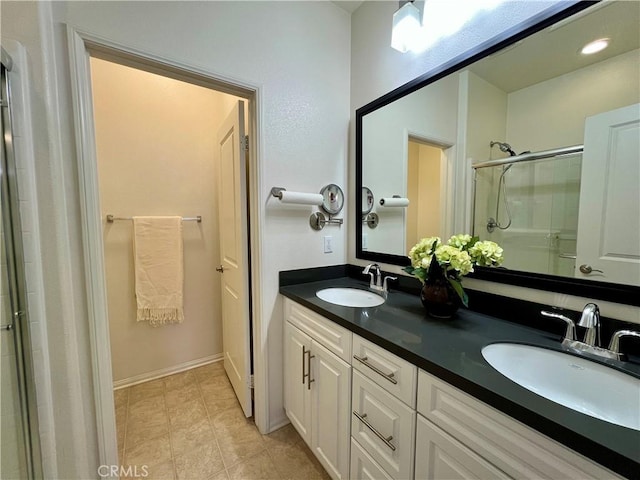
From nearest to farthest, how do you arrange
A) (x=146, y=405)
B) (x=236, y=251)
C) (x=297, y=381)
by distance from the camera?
(x=297, y=381) → (x=236, y=251) → (x=146, y=405)

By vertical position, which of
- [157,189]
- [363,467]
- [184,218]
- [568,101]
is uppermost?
[568,101]

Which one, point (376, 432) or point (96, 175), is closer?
point (376, 432)

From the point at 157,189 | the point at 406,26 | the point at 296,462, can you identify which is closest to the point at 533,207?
the point at 406,26

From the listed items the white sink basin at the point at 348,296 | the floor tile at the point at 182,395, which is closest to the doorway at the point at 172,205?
the floor tile at the point at 182,395

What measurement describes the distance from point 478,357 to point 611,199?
2.18 ft

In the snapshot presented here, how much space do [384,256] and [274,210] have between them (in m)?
0.73

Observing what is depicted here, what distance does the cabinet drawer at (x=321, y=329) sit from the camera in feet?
3.60

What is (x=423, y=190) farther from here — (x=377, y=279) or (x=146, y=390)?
(x=146, y=390)

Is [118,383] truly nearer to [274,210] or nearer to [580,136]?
[274,210]

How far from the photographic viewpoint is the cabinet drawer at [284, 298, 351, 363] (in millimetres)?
1099

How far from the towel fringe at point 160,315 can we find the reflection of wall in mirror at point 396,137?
1.64 metres

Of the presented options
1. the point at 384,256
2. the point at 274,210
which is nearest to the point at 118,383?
the point at 274,210

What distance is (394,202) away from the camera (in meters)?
1.59

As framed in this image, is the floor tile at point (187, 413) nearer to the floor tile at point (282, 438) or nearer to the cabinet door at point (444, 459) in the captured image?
the floor tile at point (282, 438)
